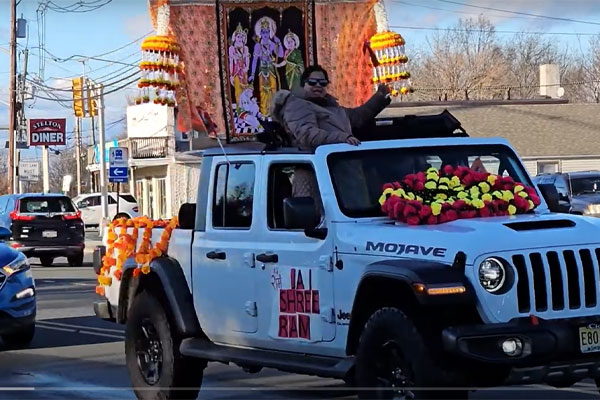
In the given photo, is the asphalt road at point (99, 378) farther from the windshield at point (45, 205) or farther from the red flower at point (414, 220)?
the windshield at point (45, 205)

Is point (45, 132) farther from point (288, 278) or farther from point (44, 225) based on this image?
point (288, 278)

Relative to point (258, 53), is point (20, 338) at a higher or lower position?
lower

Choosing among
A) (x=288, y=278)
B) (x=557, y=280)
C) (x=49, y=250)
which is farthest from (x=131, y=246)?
(x=49, y=250)

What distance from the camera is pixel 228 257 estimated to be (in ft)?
26.8

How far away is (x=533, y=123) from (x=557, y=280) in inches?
1662

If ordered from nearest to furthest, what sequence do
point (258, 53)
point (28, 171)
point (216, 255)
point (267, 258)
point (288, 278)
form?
1. point (288, 278)
2. point (267, 258)
3. point (216, 255)
4. point (258, 53)
5. point (28, 171)

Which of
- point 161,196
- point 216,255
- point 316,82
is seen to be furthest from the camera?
point 161,196

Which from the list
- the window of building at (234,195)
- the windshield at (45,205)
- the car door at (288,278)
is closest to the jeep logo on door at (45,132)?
the windshield at (45,205)

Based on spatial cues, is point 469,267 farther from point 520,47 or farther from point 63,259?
point 520,47

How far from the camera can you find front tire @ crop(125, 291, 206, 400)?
861 cm

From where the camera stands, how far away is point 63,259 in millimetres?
32719

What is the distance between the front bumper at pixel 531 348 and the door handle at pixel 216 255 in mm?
2366

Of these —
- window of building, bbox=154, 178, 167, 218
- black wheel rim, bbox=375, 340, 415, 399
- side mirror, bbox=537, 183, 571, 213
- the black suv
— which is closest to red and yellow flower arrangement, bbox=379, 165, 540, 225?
side mirror, bbox=537, 183, 571, 213

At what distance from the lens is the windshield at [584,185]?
27.8 m
